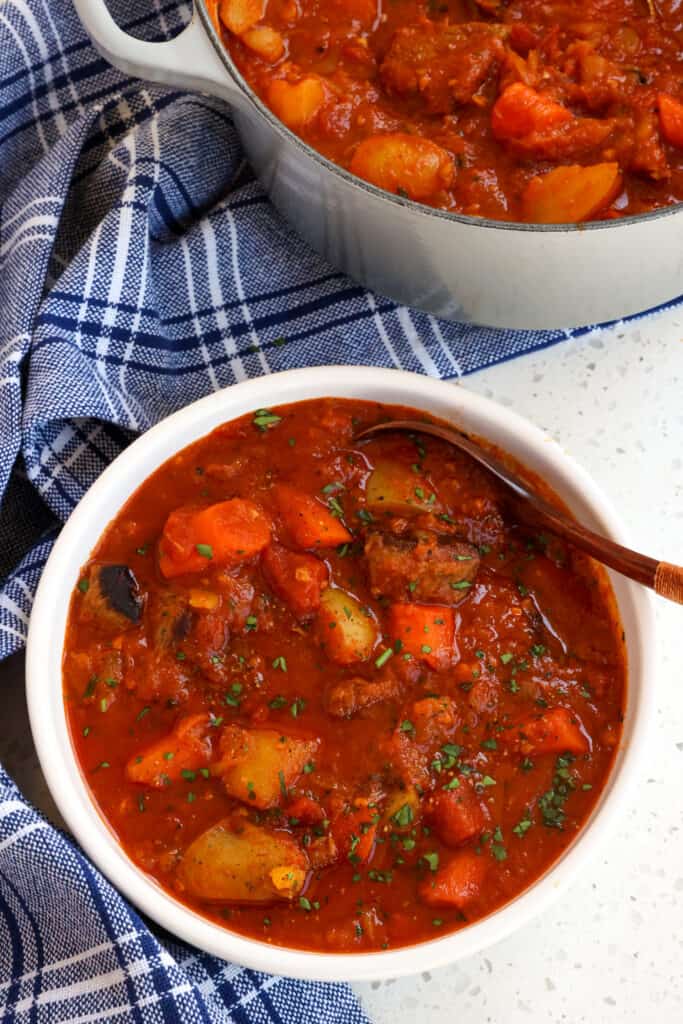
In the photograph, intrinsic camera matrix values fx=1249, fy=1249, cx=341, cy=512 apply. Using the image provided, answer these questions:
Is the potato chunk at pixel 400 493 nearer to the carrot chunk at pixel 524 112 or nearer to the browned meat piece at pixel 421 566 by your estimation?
the browned meat piece at pixel 421 566

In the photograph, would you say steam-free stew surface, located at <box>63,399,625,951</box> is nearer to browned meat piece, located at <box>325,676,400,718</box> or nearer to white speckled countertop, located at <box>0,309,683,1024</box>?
browned meat piece, located at <box>325,676,400,718</box>

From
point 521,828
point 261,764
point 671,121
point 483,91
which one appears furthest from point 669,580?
point 483,91

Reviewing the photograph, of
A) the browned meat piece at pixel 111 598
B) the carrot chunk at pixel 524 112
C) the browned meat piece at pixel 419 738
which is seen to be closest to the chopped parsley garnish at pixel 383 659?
the browned meat piece at pixel 419 738

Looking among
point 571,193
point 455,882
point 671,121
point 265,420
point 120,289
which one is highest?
point 671,121

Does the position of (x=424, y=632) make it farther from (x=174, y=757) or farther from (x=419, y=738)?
(x=174, y=757)

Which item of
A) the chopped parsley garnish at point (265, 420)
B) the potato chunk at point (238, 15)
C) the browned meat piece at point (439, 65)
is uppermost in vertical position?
the potato chunk at point (238, 15)

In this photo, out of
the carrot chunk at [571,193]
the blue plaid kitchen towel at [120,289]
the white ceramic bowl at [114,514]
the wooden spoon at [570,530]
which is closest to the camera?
the white ceramic bowl at [114,514]

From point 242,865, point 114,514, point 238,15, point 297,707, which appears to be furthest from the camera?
point 238,15
